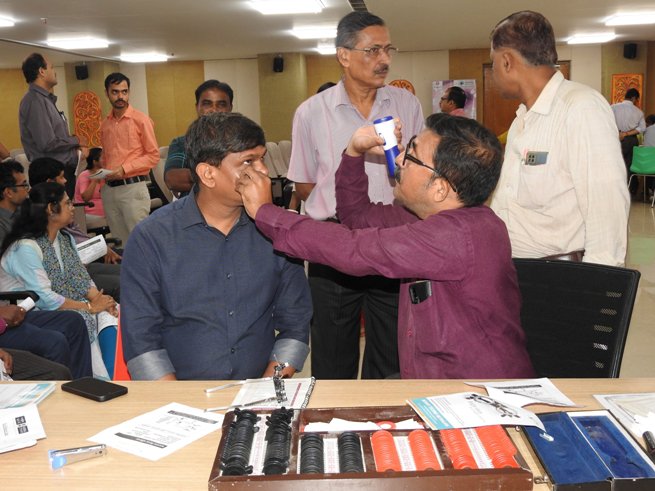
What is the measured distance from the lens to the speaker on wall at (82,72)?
48.4ft

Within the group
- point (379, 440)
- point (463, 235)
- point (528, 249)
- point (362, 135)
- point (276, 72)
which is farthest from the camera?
point (276, 72)

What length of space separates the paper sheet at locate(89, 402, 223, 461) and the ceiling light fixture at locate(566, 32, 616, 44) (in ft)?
45.2

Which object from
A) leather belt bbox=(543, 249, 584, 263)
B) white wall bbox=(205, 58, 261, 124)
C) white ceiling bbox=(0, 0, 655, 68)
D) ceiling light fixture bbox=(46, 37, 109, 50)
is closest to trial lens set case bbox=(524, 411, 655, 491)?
leather belt bbox=(543, 249, 584, 263)

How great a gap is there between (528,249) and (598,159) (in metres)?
0.41

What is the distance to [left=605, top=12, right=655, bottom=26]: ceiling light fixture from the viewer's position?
10845 millimetres

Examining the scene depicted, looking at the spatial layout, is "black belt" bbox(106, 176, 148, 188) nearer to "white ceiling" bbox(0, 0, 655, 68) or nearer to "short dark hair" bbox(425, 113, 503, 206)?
"white ceiling" bbox(0, 0, 655, 68)

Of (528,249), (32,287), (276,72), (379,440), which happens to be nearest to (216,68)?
(276,72)

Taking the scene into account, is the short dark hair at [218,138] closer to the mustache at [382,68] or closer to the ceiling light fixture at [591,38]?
the mustache at [382,68]

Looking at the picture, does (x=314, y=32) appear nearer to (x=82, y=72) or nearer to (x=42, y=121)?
A: (x=82, y=72)

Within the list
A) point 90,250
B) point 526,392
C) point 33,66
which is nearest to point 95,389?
point 526,392

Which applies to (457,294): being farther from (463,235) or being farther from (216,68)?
(216,68)

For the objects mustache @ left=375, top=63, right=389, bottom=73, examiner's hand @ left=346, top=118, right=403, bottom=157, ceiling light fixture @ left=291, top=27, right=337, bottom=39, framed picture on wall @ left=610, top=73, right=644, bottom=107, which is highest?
ceiling light fixture @ left=291, top=27, right=337, bottom=39

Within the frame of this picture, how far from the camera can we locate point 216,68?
16125 millimetres

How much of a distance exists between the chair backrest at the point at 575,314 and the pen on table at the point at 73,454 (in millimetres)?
1289
